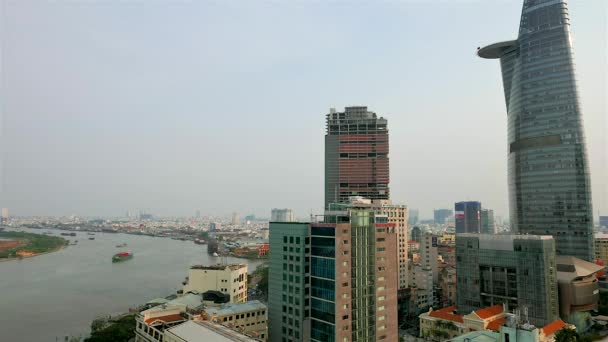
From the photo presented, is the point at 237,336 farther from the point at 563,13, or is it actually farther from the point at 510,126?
the point at 563,13

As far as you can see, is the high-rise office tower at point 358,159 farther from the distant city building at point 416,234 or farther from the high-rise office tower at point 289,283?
the high-rise office tower at point 289,283

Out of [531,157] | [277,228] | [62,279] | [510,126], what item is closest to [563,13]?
[510,126]

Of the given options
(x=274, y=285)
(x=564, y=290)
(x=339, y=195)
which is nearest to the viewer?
(x=274, y=285)

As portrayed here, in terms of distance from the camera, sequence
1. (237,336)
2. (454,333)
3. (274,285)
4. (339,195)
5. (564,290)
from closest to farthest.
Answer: (237,336), (274,285), (454,333), (564,290), (339,195)

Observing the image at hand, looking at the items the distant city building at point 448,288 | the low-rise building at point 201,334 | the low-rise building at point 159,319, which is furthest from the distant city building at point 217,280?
the distant city building at point 448,288

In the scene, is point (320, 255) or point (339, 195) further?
point (339, 195)

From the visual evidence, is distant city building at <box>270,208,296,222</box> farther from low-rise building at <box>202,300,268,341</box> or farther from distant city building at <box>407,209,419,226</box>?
low-rise building at <box>202,300,268,341</box>
